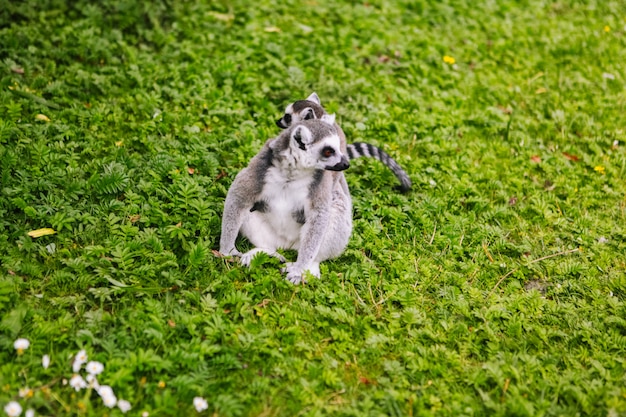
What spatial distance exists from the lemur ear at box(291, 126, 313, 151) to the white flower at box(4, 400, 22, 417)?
240 centimetres

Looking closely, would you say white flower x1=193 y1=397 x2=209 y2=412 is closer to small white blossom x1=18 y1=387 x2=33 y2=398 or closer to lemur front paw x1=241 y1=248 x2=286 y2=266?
small white blossom x1=18 y1=387 x2=33 y2=398

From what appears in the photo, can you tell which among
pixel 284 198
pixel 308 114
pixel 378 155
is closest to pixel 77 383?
pixel 284 198

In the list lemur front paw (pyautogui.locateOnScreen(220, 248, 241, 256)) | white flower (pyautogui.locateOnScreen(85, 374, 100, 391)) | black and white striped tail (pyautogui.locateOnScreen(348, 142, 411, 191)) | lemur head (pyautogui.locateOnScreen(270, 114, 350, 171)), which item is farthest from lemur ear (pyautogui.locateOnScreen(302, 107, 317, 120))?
white flower (pyautogui.locateOnScreen(85, 374, 100, 391))

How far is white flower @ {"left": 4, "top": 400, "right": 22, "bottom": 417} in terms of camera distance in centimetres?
317

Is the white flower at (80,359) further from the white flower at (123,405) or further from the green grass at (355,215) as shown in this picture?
the white flower at (123,405)

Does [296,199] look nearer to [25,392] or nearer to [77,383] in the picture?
[77,383]

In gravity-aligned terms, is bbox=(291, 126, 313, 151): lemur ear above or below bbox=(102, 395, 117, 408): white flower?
above

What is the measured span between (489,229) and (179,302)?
287 centimetres

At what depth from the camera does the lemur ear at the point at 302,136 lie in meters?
4.29

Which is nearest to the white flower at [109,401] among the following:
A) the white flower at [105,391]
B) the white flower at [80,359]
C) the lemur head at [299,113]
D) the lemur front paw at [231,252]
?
the white flower at [105,391]

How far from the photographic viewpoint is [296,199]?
15.1ft

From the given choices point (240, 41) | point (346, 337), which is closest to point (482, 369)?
point (346, 337)

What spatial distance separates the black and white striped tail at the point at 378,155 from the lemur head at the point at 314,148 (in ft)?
2.97

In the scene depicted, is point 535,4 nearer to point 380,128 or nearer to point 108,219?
point 380,128
